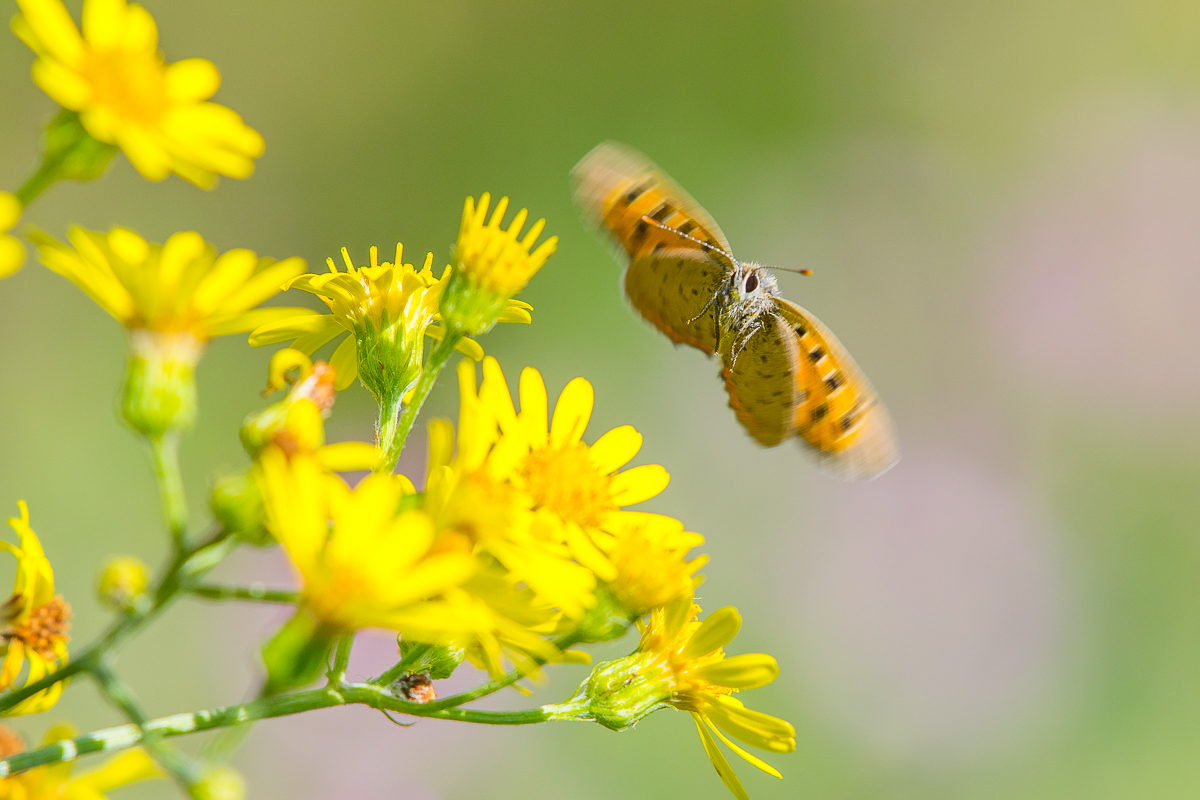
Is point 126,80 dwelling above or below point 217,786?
above

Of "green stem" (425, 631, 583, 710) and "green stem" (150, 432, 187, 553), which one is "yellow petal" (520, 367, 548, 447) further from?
"green stem" (150, 432, 187, 553)

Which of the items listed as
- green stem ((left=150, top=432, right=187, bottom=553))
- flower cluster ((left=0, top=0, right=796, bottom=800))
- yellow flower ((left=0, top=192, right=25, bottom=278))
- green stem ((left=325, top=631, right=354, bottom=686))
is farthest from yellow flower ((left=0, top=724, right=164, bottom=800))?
yellow flower ((left=0, top=192, right=25, bottom=278))

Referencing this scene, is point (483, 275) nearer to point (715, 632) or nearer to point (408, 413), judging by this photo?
point (408, 413)

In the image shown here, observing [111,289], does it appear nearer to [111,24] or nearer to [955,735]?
[111,24]

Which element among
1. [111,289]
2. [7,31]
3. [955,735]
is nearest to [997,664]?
[955,735]

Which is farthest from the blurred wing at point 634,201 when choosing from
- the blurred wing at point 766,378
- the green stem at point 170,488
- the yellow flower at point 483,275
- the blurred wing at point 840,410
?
the green stem at point 170,488

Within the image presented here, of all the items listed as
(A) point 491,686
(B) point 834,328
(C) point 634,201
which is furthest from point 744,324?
(B) point 834,328

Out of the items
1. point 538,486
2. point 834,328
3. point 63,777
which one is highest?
point 834,328

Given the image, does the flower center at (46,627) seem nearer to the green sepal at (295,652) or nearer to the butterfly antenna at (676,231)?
the green sepal at (295,652)
